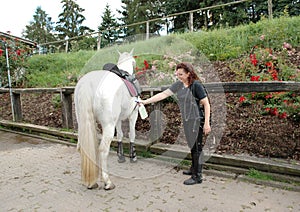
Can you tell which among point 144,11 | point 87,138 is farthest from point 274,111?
point 144,11

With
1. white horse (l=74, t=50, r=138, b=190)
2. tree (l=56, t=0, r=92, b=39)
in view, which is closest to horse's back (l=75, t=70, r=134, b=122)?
white horse (l=74, t=50, r=138, b=190)

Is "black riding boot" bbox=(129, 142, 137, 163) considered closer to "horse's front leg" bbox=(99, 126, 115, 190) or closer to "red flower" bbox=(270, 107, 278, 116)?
"horse's front leg" bbox=(99, 126, 115, 190)

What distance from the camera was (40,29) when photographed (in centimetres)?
4056

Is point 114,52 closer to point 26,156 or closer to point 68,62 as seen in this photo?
point 26,156

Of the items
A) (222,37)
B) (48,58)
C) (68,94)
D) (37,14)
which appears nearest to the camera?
(68,94)

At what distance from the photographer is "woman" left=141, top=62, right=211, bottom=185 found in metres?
2.58

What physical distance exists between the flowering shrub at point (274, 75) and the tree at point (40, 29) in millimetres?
37641

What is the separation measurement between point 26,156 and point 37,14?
153 ft

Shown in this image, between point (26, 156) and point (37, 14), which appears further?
point (37, 14)

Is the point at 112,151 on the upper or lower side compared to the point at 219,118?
lower

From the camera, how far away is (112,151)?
4121mm

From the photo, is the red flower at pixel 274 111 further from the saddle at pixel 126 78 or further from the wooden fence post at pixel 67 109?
the wooden fence post at pixel 67 109

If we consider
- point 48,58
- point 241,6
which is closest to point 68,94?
point 48,58

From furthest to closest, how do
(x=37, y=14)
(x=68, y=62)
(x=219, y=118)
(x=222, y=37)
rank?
(x=37, y=14)
(x=68, y=62)
(x=222, y=37)
(x=219, y=118)
